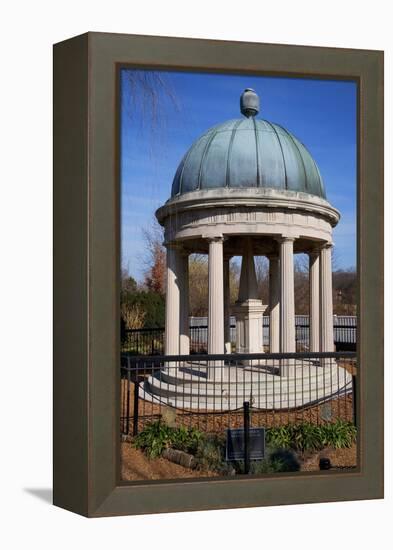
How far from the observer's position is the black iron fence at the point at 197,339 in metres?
13.7

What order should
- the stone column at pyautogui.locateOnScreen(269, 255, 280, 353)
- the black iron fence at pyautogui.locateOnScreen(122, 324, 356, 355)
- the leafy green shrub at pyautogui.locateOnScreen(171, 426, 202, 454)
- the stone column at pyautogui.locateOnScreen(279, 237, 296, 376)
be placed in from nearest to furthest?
the black iron fence at pyautogui.locateOnScreen(122, 324, 356, 355) → the leafy green shrub at pyautogui.locateOnScreen(171, 426, 202, 454) → the stone column at pyautogui.locateOnScreen(279, 237, 296, 376) → the stone column at pyautogui.locateOnScreen(269, 255, 280, 353)

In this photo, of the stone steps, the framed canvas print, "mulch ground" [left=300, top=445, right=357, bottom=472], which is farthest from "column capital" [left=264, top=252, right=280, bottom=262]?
"mulch ground" [left=300, top=445, right=357, bottom=472]

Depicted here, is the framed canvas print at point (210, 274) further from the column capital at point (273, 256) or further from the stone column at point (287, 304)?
the column capital at point (273, 256)

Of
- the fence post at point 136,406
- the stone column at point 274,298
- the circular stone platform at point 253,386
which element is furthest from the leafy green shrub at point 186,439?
the stone column at point 274,298

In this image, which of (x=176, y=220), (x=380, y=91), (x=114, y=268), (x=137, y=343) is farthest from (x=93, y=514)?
(x=380, y=91)

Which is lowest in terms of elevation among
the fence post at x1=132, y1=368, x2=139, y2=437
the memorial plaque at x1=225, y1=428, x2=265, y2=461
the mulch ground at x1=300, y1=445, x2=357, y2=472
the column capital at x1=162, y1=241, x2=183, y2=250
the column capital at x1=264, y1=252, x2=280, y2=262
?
the mulch ground at x1=300, y1=445, x2=357, y2=472

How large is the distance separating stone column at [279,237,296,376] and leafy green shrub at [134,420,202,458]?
76.8 inches

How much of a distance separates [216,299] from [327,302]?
5.81ft

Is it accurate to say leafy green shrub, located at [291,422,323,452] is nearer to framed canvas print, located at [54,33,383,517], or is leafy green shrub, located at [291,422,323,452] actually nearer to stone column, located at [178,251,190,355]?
framed canvas print, located at [54,33,383,517]

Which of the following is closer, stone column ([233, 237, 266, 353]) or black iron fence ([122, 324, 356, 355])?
black iron fence ([122, 324, 356, 355])

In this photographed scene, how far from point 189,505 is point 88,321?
305cm

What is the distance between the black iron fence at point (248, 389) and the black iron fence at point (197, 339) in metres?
0.14

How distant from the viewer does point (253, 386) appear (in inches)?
579

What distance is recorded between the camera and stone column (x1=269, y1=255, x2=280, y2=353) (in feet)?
52.4
